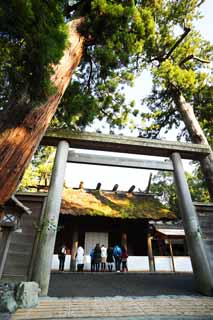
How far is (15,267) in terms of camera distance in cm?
332

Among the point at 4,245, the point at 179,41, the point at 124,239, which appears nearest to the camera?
the point at 4,245

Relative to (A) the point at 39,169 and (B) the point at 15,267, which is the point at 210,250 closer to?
(B) the point at 15,267

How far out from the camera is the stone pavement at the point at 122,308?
7.72 ft

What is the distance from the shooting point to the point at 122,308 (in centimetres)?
265

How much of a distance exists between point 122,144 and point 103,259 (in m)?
6.72

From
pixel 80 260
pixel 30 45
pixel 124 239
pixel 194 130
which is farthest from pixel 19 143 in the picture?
pixel 124 239

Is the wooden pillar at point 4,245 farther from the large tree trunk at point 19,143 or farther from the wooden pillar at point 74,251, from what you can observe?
the wooden pillar at point 74,251

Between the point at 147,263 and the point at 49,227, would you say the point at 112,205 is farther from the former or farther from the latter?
the point at 49,227

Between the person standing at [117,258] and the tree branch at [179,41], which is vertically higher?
the tree branch at [179,41]

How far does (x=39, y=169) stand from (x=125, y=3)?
9448 millimetres

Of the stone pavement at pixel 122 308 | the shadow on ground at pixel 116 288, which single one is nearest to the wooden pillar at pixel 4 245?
the stone pavement at pixel 122 308

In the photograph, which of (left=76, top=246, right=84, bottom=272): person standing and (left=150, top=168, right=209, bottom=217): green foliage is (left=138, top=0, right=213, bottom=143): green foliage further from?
(left=150, top=168, right=209, bottom=217): green foliage

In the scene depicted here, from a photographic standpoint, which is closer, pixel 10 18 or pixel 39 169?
pixel 10 18

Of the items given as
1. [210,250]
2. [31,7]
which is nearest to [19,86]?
[31,7]
